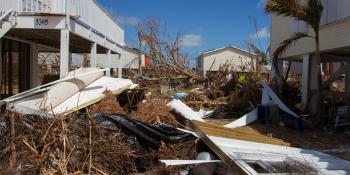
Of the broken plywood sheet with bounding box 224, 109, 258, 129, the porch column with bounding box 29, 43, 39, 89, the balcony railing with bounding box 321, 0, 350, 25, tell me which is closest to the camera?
the balcony railing with bounding box 321, 0, 350, 25

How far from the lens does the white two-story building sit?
11.8 meters

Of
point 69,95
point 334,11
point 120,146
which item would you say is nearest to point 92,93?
point 69,95

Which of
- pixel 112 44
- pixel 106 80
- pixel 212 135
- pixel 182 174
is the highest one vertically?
pixel 112 44

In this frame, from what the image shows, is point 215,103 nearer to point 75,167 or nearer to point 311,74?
point 311,74

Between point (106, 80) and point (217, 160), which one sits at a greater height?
point (106, 80)

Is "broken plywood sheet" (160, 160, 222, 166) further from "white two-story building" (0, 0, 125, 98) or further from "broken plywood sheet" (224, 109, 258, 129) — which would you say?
"broken plywood sheet" (224, 109, 258, 129)

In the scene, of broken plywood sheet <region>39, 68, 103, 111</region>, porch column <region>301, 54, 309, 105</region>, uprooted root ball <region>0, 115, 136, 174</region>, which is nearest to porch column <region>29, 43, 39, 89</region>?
broken plywood sheet <region>39, 68, 103, 111</region>

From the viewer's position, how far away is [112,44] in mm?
20000

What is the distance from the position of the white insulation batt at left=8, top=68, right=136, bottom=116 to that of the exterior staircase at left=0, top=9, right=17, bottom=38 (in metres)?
1.93

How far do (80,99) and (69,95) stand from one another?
0.37m

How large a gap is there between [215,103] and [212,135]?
11.0 m

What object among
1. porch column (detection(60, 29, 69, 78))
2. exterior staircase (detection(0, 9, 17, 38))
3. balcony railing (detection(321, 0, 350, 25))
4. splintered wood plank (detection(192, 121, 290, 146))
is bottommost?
splintered wood plank (detection(192, 121, 290, 146))

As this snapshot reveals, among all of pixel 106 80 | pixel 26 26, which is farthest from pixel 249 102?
pixel 26 26

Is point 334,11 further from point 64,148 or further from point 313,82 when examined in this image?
point 64,148
